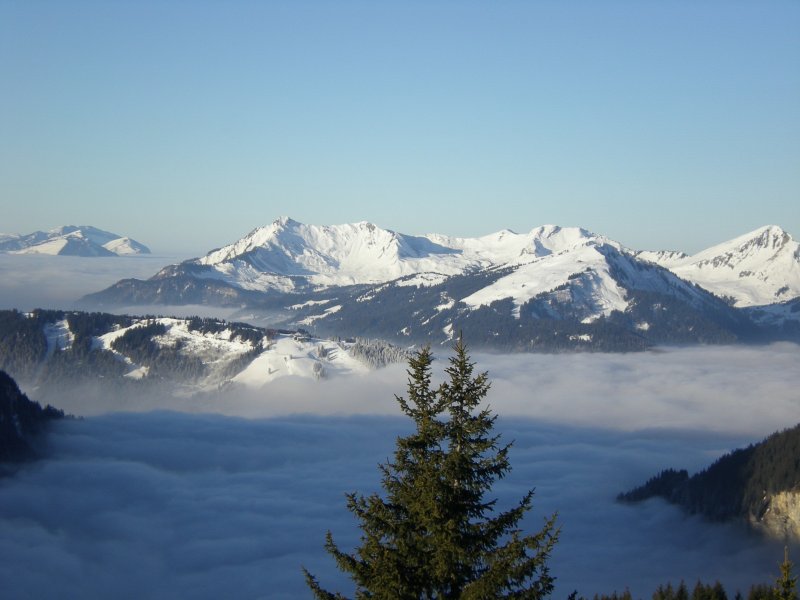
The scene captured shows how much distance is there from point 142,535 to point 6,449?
4365 cm

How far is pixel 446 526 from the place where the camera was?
27.0 meters

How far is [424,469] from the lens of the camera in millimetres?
27625

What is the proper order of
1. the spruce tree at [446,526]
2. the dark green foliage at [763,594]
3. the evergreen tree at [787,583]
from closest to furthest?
the evergreen tree at [787,583] < the spruce tree at [446,526] < the dark green foliage at [763,594]

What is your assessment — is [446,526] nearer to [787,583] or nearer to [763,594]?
[787,583]

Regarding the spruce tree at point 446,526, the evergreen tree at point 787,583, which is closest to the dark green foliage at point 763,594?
the evergreen tree at point 787,583

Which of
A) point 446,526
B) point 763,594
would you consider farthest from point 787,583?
point 763,594

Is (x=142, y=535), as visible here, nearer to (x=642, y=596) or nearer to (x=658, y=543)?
(x=642, y=596)

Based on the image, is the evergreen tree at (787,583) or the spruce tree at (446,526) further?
the spruce tree at (446,526)

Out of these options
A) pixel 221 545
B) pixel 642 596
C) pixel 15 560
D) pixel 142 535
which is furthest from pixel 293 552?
pixel 642 596

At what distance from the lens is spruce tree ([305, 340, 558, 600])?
27109mm

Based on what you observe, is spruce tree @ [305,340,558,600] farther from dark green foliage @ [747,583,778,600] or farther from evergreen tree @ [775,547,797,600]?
dark green foliage @ [747,583,778,600]

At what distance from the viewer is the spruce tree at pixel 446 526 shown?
2711 cm

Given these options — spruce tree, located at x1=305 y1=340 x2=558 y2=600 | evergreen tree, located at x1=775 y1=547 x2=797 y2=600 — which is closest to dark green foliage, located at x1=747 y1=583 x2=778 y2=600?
evergreen tree, located at x1=775 y1=547 x2=797 y2=600

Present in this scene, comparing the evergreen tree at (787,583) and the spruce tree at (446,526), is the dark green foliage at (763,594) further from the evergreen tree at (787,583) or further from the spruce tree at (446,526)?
the spruce tree at (446,526)
